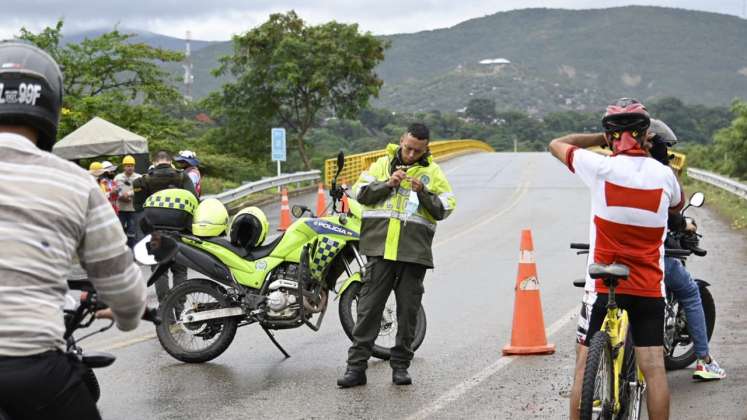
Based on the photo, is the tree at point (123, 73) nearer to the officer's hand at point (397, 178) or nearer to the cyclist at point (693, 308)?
the officer's hand at point (397, 178)

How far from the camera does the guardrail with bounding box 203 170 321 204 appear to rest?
86.8ft

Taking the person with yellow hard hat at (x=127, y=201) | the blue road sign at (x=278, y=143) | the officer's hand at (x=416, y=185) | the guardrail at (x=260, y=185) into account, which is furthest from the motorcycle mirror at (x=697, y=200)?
the blue road sign at (x=278, y=143)

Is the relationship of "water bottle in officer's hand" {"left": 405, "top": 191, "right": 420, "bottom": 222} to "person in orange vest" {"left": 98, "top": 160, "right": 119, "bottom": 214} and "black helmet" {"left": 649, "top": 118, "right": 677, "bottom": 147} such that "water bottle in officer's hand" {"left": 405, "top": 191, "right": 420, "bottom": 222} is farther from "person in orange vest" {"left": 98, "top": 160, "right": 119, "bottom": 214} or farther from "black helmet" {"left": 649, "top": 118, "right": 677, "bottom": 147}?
"person in orange vest" {"left": 98, "top": 160, "right": 119, "bottom": 214}

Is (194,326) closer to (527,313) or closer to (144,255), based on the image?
(527,313)

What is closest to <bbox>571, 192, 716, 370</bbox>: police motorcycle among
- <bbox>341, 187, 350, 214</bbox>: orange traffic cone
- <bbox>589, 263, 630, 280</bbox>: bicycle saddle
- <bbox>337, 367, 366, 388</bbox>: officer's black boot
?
<bbox>337, 367, 366, 388</bbox>: officer's black boot

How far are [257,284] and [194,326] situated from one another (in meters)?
0.62

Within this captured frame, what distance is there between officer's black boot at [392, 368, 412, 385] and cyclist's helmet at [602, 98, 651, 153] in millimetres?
3201

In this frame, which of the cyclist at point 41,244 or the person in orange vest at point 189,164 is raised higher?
the cyclist at point 41,244

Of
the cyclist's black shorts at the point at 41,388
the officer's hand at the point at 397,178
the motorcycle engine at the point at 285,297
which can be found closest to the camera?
the cyclist's black shorts at the point at 41,388

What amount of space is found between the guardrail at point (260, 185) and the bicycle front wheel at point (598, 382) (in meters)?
19.0

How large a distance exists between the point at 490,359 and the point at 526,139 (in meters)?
132

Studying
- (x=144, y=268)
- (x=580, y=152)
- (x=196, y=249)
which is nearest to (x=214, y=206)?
(x=196, y=249)

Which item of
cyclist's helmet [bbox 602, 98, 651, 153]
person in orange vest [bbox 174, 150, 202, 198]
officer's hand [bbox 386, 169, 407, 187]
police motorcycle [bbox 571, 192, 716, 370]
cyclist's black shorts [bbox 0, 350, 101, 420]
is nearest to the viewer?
cyclist's black shorts [bbox 0, 350, 101, 420]

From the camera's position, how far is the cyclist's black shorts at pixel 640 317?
634 centimetres
